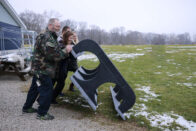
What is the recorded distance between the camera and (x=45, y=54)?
8.96 feet

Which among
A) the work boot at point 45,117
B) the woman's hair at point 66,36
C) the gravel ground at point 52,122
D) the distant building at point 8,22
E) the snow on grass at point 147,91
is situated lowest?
the snow on grass at point 147,91

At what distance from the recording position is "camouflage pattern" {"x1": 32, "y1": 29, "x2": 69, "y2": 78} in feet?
8.86

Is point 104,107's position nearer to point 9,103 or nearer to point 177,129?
point 177,129

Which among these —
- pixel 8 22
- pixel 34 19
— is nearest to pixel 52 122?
pixel 8 22

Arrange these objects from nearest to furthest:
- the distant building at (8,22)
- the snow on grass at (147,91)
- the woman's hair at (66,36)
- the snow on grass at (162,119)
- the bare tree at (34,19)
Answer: the snow on grass at (162,119) < the woman's hair at (66,36) < the snow on grass at (147,91) < the distant building at (8,22) < the bare tree at (34,19)

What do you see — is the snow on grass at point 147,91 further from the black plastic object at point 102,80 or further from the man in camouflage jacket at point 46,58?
the man in camouflage jacket at point 46,58

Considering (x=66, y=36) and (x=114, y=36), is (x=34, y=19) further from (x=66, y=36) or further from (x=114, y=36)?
(x=66, y=36)

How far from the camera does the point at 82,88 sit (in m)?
3.11

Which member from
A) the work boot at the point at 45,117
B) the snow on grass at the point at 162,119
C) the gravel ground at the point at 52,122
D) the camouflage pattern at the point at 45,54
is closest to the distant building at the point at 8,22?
the gravel ground at the point at 52,122

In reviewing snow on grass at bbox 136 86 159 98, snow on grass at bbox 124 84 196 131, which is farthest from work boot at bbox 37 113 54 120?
snow on grass at bbox 136 86 159 98

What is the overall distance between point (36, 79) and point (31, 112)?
0.75 meters

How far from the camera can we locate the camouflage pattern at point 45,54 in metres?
2.70

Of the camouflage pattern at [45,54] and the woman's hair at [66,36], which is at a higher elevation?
the woman's hair at [66,36]

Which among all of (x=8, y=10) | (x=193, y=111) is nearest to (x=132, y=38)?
(x=8, y=10)
